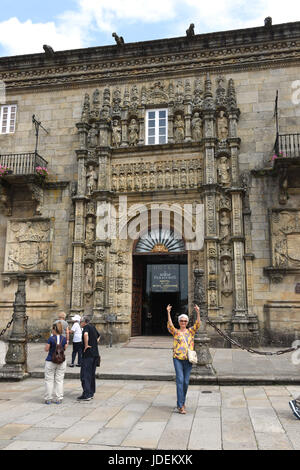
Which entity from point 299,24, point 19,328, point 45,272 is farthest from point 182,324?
point 299,24

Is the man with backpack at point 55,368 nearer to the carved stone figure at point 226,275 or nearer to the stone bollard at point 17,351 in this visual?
the stone bollard at point 17,351

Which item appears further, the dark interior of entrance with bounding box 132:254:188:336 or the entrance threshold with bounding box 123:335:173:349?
the dark interior of entrance with bounding box 132:254:188:336

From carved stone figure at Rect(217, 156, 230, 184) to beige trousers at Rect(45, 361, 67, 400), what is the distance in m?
9.19

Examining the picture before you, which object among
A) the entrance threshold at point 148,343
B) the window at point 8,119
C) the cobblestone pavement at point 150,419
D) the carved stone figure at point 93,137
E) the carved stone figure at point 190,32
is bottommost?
the cobblestone pavement at point 150,419

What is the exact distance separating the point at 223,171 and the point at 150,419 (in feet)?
33.2

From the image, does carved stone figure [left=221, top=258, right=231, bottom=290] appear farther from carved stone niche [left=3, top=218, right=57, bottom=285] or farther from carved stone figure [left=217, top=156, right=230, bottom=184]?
carved stone niche [left=3, top=218, right=57, bottom=285]

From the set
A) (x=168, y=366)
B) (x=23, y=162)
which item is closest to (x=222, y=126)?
(x=23, y=162)

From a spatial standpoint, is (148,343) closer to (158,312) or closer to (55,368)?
(158,312)

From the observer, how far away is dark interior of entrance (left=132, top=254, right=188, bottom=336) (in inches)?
642

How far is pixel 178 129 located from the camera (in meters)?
14.7

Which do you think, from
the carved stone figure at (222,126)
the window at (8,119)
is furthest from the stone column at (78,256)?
the carved stone figure at (222,126)

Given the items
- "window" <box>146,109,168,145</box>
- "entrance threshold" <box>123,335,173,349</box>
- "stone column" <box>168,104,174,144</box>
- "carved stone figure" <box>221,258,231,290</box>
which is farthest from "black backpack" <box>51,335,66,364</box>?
"window" <box>146,109,168,145</box>

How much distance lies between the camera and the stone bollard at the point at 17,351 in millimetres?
8398

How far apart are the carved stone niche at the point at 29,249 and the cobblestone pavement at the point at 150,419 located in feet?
23.4
